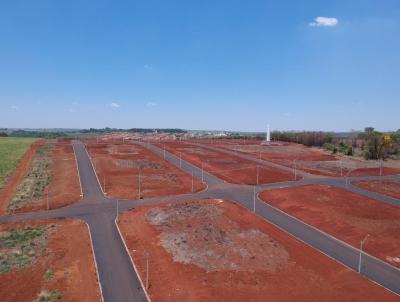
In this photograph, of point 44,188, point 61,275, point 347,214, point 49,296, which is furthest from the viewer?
point 44,188

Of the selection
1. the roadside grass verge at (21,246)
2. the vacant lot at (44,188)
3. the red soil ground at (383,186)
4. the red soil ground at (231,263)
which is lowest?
the red soil ground at (231,263)

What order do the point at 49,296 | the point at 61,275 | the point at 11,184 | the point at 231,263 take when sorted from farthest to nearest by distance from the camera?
the point at 11,184, the point at 231,263, the point at 61,275, the point at 49,296

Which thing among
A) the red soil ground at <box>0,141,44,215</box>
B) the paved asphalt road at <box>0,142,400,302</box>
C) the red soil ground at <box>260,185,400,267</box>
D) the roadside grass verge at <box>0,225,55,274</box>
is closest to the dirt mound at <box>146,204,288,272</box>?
the paved asphalt road at <box>0,142,400,302</box>

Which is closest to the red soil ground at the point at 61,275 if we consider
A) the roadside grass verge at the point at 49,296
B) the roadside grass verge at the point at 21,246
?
the roadside grass verge at the point at 49,296

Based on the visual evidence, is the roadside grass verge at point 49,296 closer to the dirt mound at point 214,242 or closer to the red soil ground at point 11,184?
the dirt mound at point 214,242

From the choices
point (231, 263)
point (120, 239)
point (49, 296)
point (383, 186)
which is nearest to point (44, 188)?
point (120, 239)

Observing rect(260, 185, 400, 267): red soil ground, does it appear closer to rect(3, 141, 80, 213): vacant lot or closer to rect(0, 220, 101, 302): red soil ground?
rect(0, 220, 101, 302): red soil ground

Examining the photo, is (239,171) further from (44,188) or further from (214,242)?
(214,242)

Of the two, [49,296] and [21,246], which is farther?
[21,246]
